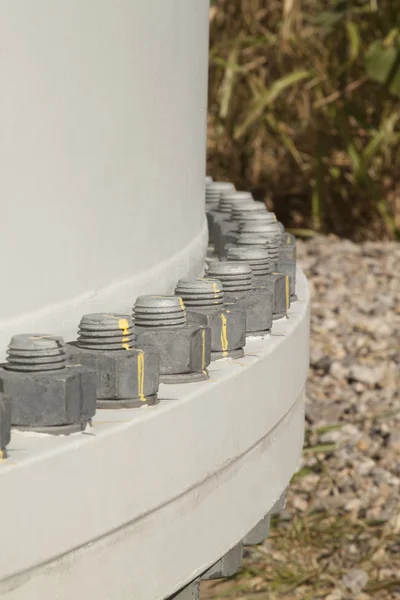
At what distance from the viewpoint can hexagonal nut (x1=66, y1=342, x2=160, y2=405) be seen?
1.56 m

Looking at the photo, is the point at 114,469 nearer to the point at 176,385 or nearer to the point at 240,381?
the point at 176,385

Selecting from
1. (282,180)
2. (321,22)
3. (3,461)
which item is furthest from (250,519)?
(282,180)

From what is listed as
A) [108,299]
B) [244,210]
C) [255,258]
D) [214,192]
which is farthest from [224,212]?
[108,299]

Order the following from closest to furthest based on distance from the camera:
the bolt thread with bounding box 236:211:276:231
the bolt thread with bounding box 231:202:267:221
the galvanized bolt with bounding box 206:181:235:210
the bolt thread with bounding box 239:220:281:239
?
the bolt thread with bounding box 239:220:281:239, the bolt thread with bounding box 236:211:276:231, the bolt thread with bounding box 231:202:267:221, the galvanized bolt with bounding box 206:181:235:210

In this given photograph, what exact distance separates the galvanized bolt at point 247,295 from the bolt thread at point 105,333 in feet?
1.44

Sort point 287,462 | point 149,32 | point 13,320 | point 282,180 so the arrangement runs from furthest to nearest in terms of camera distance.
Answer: point 282,180, point 287,462, point 149,32, point 13,320

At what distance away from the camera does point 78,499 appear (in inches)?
55.0

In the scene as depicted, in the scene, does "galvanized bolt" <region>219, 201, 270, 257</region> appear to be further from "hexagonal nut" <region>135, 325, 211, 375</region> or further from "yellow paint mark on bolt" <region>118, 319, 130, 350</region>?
"yellow paint mark on bolt" <region>118, 319, 130, 350</region>

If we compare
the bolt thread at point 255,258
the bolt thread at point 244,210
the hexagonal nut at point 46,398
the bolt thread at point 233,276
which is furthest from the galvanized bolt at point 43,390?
the bolt thread at point 244,210

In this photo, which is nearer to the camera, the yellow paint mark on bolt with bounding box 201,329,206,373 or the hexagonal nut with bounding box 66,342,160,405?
the hexagonal nut with bounding box 66,342,160,405

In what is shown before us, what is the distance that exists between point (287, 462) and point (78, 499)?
930 mm

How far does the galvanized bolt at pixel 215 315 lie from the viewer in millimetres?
1875

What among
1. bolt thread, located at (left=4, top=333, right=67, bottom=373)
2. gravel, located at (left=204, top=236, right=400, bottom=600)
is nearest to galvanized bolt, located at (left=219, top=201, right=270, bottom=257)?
bolt thread, located at (left=4, top=333, right=67, bottom=373)

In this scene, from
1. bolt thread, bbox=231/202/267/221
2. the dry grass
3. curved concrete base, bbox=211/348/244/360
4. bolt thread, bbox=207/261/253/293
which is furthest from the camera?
the dry grass
